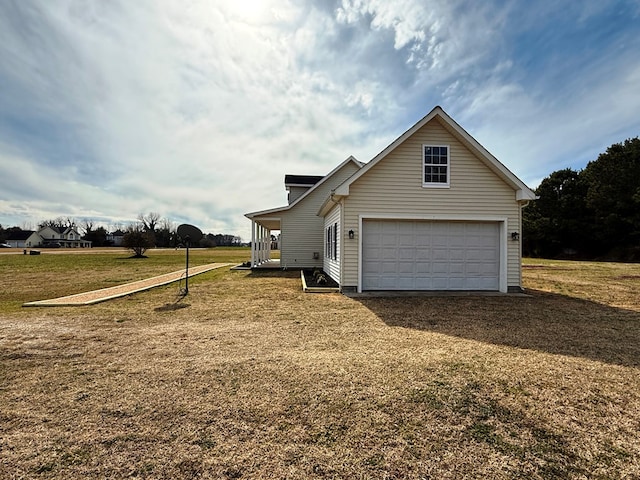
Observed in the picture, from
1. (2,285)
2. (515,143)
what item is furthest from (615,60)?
(2,285)

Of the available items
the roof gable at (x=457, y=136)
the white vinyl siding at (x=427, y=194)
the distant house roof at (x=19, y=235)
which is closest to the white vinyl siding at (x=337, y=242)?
the white vinyl siding at (x=427, y=194)

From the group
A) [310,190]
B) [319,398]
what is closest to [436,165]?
[319,398]

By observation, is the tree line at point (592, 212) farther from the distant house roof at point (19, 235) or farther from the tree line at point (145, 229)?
the distant house roof at point (19, 235)

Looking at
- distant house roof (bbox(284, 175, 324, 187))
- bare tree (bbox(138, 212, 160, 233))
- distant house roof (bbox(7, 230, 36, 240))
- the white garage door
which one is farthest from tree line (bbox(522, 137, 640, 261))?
distant house roof (bbox(7, 230, 36, 240))

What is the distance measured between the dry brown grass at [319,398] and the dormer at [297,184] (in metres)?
16.2

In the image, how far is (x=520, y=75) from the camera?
12938mm

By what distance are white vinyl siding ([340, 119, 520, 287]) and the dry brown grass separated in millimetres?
4245

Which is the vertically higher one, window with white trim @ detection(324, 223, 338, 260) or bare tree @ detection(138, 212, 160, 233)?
bare tree @ detection(138, 212, 160, 233)

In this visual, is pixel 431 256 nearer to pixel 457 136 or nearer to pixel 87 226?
pixel 457 136

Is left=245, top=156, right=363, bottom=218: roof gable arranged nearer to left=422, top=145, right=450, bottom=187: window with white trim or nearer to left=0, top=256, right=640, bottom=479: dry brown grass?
left=422, top=145, right=450, bottom=187: window with white trim

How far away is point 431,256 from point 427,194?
2142 mm

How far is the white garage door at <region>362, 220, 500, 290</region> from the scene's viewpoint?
10.8m

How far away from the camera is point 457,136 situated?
10.6 metres

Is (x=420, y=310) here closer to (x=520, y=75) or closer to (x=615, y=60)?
(x=520, y=75)
